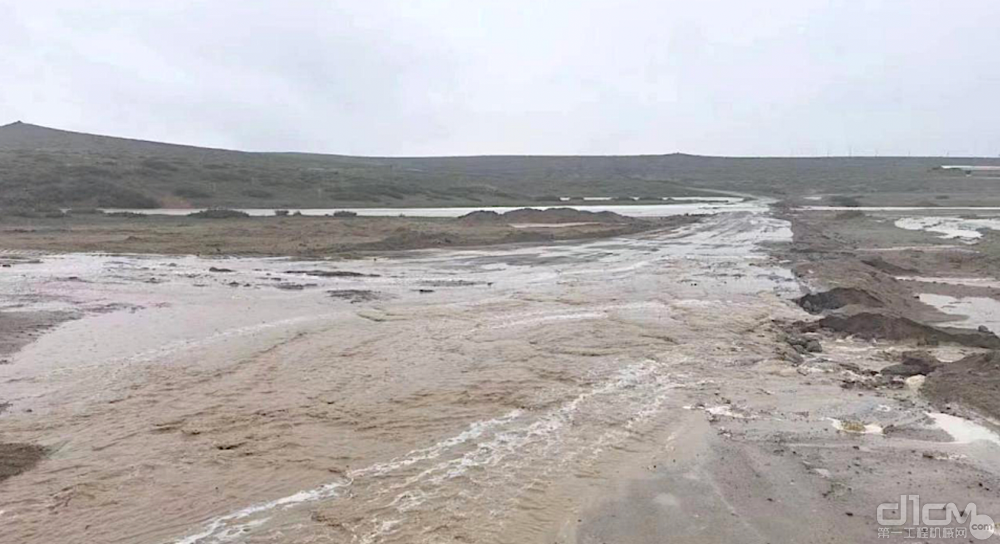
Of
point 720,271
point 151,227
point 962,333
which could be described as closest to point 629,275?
point 720,271

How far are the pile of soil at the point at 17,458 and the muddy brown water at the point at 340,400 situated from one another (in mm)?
129

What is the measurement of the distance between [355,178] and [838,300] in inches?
2471

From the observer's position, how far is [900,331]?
13570 millimetres

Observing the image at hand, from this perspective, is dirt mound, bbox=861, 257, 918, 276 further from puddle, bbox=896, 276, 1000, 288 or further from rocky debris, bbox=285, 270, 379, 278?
rocky debris, bbox=285, 270, 379, 278

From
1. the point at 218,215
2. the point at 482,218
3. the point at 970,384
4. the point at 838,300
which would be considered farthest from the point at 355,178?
the point at 970,384

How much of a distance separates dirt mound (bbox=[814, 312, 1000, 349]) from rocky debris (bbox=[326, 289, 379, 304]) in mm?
9837

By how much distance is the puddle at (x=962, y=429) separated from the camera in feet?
27.0

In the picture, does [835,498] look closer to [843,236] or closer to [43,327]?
[43,327]

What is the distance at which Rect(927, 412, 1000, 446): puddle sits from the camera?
8.23 meters

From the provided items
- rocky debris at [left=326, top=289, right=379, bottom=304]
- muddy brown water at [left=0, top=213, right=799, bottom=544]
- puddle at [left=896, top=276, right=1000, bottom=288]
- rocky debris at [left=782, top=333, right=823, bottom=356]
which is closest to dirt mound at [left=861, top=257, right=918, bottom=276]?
puddle at [left=896, top=276, right=1000, bottom=288]

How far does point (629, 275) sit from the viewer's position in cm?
2320

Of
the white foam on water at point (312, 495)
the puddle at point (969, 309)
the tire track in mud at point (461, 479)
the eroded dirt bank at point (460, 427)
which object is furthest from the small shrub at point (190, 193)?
the white foam on water at point (312, 495)

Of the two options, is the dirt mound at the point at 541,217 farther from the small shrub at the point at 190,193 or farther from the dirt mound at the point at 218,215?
the small shrub at the point at 190,193

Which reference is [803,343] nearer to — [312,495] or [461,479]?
[461,479]
